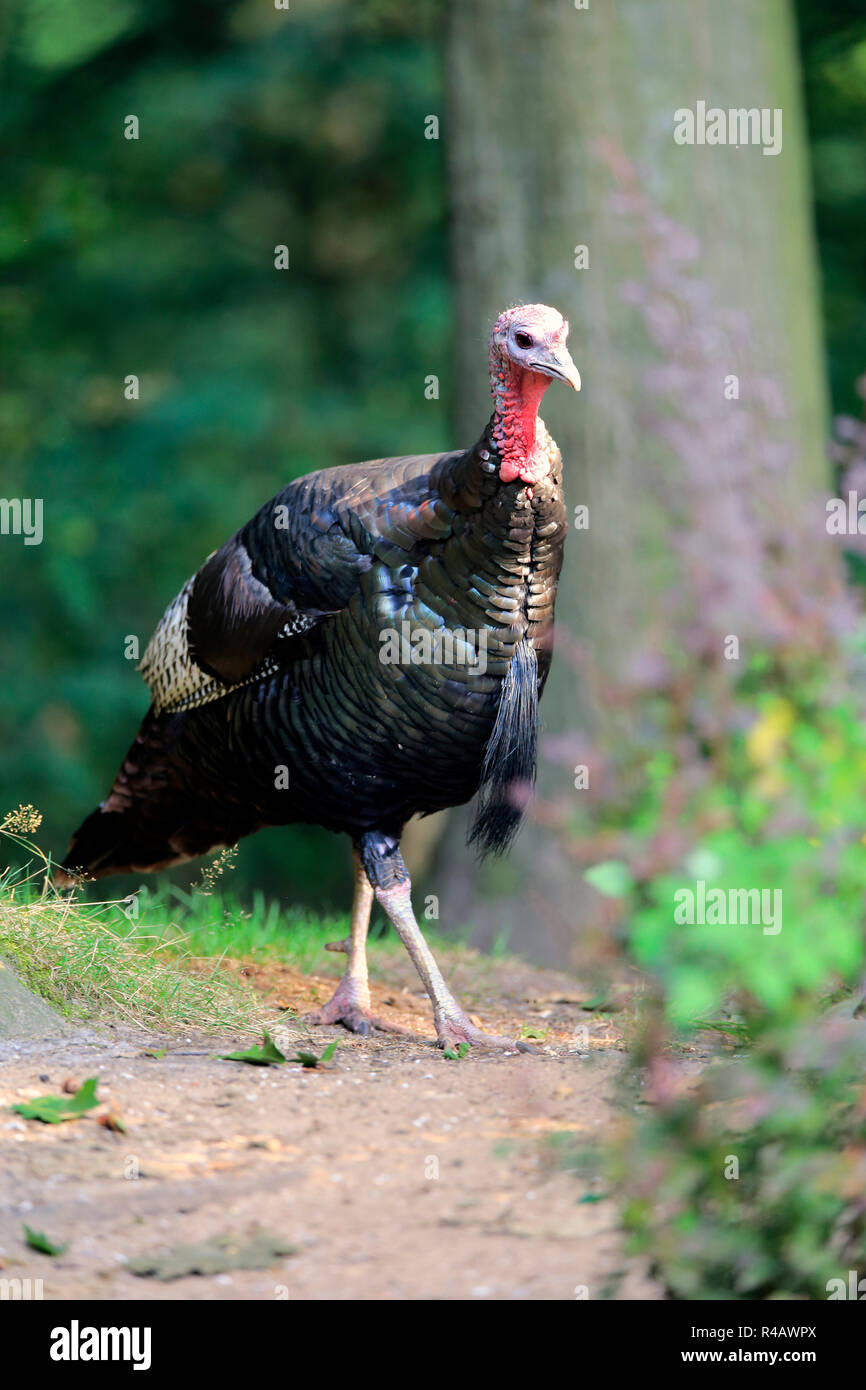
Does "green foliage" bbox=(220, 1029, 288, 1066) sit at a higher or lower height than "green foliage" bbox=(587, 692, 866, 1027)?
lower

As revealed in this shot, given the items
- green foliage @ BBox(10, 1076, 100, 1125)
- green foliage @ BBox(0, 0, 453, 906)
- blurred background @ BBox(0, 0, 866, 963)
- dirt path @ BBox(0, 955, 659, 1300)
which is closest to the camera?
dirt path @ BBox(0, 955, 659, 1300)

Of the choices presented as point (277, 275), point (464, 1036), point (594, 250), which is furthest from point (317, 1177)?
point (277, 275)

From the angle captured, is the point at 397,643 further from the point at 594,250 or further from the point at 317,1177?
the point at 594,250

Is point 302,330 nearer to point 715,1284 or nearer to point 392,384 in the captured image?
point 392,384

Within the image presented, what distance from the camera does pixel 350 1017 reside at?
4.75 m

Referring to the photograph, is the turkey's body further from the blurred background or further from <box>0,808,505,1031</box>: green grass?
the blurred background

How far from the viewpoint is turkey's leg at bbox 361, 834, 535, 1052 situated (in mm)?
4531

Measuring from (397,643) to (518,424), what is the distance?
2.22 ft

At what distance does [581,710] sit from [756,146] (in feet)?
7.86

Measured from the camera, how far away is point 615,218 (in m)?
6.29

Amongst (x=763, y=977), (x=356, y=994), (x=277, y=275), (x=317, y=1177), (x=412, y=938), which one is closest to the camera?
(x=763, y=977)

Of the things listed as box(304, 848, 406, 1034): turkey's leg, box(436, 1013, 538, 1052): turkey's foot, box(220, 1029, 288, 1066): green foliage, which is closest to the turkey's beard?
box(304, 848, 406, 1034): turkey's leg

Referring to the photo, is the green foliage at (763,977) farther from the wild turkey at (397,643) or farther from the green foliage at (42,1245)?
the wild turkey at (397,643)

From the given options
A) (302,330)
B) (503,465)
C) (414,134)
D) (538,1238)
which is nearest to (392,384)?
(302,330)
